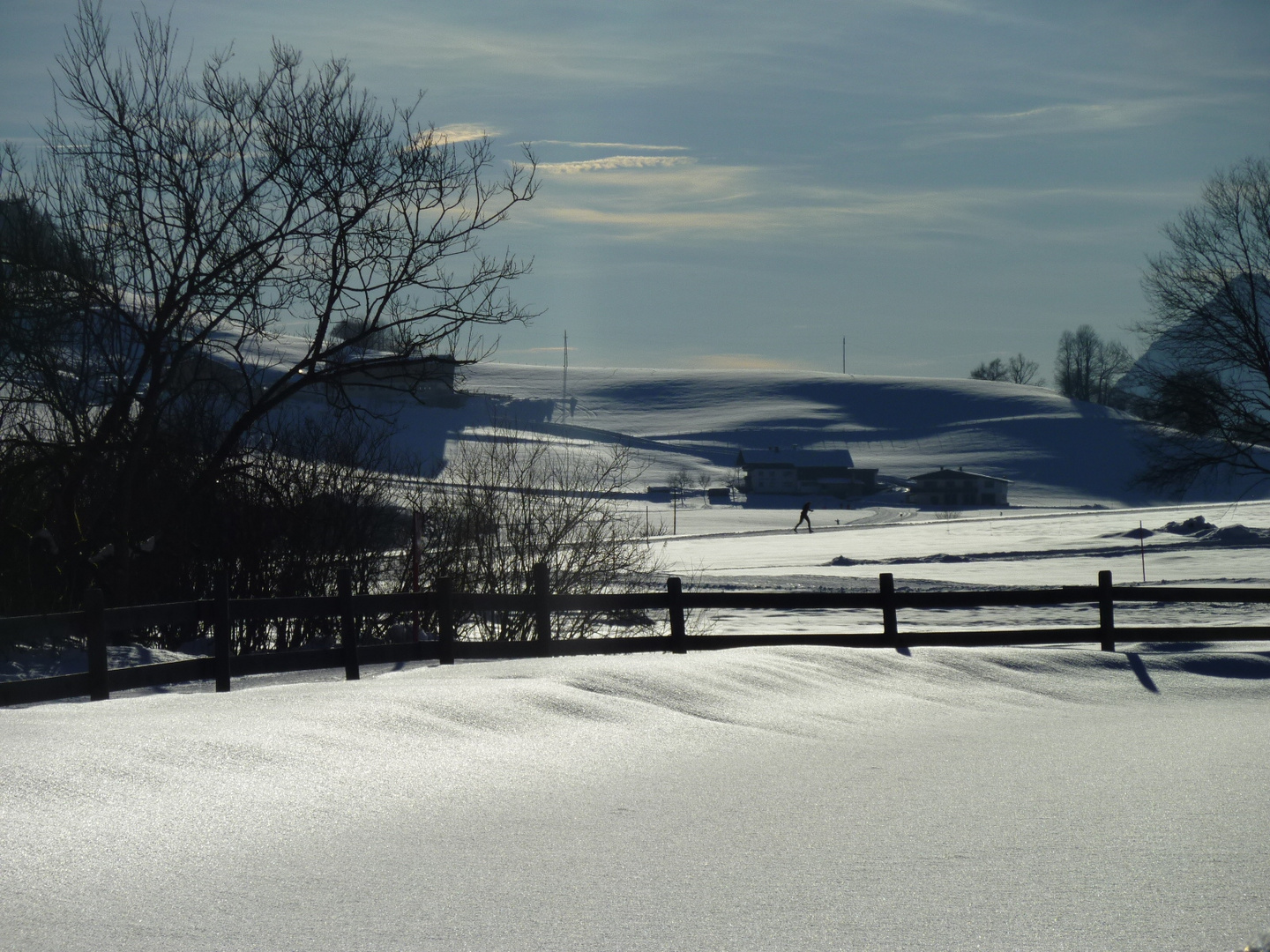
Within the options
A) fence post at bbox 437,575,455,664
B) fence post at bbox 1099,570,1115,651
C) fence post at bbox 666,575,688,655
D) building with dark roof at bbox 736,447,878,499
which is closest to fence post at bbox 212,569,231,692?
fence post at bbox 437,575,455,664

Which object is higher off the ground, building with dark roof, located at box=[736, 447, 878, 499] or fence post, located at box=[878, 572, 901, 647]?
building with dark roof, located at box=[736, 447, 878, 499]

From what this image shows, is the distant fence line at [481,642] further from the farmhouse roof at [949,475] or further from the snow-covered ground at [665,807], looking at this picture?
the farmhouse roof at [949,475]

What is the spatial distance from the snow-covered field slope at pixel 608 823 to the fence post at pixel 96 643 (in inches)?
33.9

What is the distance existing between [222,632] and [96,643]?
1.35 meters

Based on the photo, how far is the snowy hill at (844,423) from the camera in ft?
425

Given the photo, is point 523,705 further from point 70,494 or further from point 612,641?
point 70,494

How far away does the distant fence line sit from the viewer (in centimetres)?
950

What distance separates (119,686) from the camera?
959 centimetres

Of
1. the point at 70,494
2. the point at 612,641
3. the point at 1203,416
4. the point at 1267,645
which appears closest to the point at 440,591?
the point at 612,641

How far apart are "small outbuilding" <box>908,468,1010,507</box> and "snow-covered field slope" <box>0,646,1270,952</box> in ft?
349

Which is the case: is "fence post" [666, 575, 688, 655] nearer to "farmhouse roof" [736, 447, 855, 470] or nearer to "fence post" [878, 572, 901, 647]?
"fence post" [878, 572, 901, 647]

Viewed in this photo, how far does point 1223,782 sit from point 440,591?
24.9ft

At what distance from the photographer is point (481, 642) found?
42.9ft

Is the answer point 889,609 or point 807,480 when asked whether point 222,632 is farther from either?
point 807,480
